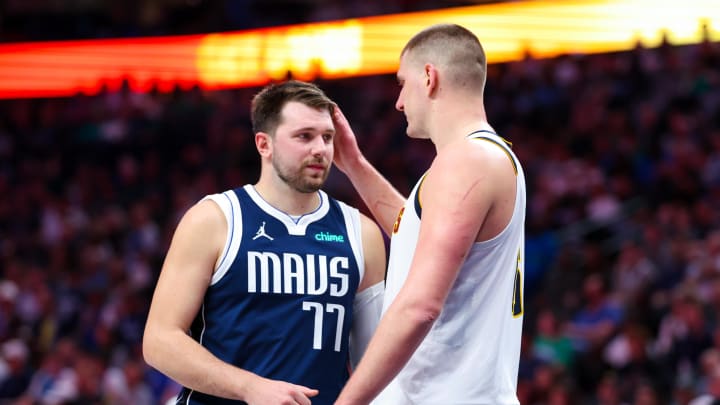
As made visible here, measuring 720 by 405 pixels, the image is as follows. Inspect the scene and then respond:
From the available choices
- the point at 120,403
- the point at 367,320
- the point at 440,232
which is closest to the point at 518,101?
the point at 120,403

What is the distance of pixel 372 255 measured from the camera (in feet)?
15.5

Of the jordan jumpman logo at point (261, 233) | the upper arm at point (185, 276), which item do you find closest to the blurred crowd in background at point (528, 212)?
the jordan jumpman logo at point (261, 233)

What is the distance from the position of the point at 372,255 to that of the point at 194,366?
1003 mm

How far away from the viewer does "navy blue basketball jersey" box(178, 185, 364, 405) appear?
4348 mm

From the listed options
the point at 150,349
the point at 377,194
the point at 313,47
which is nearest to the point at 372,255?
the point at 377,194

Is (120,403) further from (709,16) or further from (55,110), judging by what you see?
(709,16)

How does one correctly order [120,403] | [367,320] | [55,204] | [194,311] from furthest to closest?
1. [55,204]
2. [120,403]
3. [367,320]
4. [194,311]

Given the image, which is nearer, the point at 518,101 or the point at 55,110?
the point at 518,101

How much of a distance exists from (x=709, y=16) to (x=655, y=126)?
10.7ft

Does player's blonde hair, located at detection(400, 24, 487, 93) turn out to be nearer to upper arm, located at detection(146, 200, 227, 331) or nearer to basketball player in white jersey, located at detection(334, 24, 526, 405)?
basketball player in white jersey, located at detection(334, 24, 526, 405)

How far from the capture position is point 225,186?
1802 centimetres

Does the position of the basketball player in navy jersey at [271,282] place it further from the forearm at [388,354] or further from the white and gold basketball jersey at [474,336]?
the forearm at [388,354]

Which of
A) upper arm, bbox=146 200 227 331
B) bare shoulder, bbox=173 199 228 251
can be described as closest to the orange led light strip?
bare shoulder, bbox=173 199 228 251

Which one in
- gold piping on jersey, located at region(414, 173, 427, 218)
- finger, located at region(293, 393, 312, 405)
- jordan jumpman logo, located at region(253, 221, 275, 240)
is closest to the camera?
gold piping on jersey, located at region(414, 173, 427, 218)
